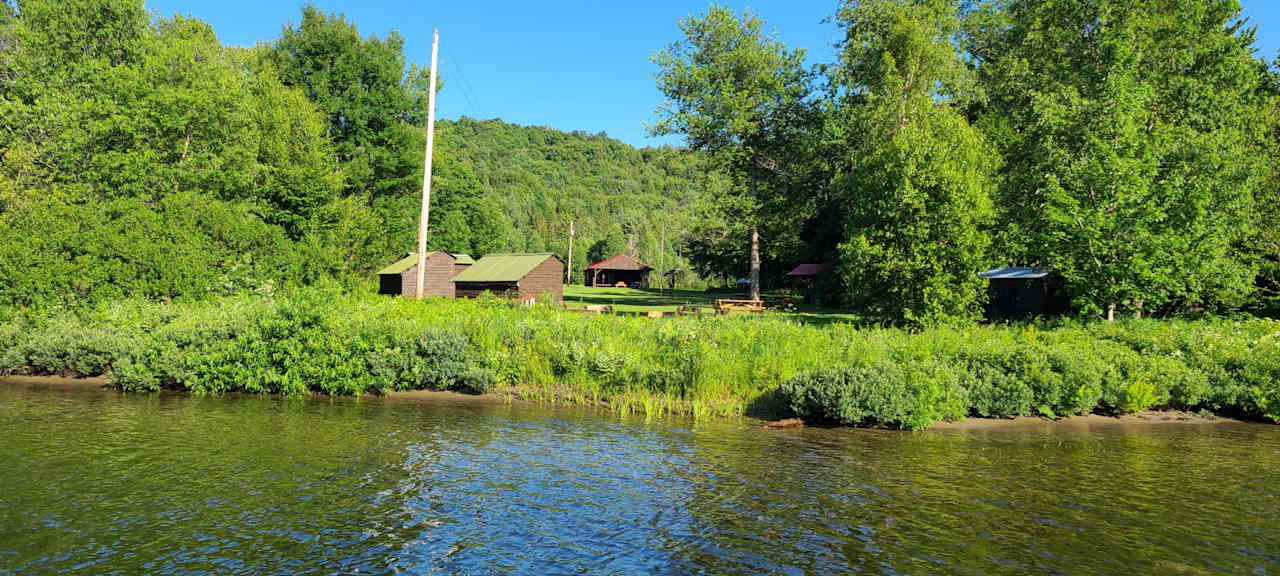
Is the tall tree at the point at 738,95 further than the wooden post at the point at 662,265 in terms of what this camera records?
No

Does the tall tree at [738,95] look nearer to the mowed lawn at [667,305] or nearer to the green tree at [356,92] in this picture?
the mowed lawn at [667,305]

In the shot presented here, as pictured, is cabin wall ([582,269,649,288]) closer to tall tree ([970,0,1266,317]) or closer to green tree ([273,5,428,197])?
green tree ([273,5,428,197])

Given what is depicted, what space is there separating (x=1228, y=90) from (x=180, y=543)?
Answer: 39.0 metres

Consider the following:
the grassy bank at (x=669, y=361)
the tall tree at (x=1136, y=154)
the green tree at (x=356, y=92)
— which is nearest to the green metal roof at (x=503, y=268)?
the green tree at (x=356, y=92)

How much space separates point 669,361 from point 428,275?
3371 centimetres

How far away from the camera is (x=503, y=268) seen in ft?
152

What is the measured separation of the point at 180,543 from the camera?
24.5 ft

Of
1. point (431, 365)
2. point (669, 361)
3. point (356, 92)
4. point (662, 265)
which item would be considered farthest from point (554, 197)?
point (669, 361)

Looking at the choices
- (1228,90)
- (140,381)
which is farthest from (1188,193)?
(140,381)

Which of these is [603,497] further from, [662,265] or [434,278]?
[662,265]

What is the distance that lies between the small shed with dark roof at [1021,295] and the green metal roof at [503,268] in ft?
85.4

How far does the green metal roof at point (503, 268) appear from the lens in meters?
45.0

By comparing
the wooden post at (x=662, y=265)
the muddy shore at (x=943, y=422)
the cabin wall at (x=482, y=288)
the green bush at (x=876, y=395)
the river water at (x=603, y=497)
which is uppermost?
the wooden post at (x=662, y=265)

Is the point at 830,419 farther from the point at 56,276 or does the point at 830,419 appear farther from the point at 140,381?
the point at 56,276
